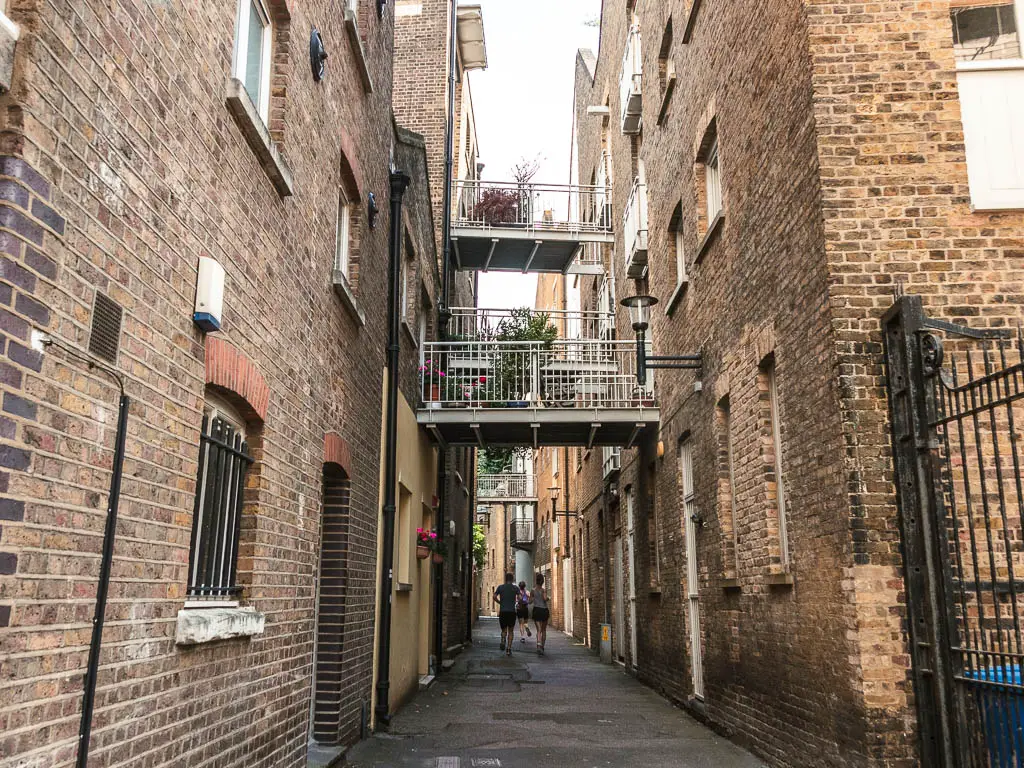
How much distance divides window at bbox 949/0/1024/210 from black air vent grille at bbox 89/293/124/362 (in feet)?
19.2

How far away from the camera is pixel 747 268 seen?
852 cm

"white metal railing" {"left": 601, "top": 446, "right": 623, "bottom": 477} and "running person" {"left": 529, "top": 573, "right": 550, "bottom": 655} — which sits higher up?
"white metal railing" {"left": 601, "top": 446, "right": 623, "bottom": 477}

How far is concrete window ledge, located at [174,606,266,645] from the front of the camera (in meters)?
4.24

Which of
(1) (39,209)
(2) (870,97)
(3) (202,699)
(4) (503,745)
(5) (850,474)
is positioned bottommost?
(4) (503,745)

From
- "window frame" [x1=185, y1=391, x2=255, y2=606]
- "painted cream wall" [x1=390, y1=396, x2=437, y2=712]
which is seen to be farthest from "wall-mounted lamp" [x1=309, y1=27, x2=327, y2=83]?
"painted cream wall" [x1=390, y1=396, x2=437, y2=712]

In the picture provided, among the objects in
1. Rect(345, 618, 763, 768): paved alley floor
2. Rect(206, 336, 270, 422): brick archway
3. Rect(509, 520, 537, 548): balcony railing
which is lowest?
Rect(345, 618, 763, 768): paved alley floor

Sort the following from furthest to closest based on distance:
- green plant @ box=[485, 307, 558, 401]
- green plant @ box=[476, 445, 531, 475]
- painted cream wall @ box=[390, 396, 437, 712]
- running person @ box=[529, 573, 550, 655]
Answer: green plant @ box=[476, 445, 531, 475]
running person @ box=[529, 573, 550, 655]
green plant @ box=[485, 307, 558, 401]
painted cream wall @ box=[390, 396, 437, 712]

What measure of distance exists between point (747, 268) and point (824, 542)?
3019mm

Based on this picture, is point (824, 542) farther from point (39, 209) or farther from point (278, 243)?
point (39, 209)

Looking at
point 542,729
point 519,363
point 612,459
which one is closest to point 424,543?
point 519,363

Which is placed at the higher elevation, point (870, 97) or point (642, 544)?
point (870, 97)

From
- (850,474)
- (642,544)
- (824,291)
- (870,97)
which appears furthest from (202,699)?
(642,544)

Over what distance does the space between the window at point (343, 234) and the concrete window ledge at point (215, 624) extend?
4077 millimetres

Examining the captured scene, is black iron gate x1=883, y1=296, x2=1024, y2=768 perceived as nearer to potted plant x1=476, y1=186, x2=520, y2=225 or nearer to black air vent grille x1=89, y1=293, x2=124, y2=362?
black air vent grille x1=89, y1=293, x2=124, y2=362
